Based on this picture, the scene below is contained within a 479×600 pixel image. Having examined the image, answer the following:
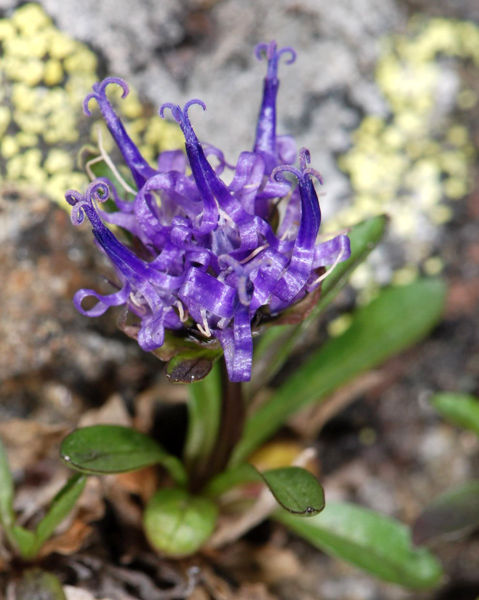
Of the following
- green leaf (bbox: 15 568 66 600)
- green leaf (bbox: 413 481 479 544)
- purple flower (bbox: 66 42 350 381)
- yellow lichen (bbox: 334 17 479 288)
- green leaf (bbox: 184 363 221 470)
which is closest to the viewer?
purple flower (bbox: 66 42 350 381)

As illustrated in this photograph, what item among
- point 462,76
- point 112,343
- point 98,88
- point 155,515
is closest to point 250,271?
point 98,88

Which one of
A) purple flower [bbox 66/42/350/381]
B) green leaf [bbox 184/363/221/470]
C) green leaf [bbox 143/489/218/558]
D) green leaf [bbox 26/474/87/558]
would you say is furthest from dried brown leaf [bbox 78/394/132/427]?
purple flower [bbox 66/42/350/381]

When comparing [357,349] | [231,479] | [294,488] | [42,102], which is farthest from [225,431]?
[42,102]

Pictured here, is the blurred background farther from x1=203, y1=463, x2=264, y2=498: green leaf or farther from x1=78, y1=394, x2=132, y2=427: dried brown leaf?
x1=203, y1=463, x2=264, y2=498: green leaf

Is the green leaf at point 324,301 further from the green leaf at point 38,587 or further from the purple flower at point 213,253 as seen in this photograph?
the green leaf at point 38,587

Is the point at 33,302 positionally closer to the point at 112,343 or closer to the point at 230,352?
the point at 112,343

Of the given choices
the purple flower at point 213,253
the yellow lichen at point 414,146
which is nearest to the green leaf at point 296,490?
the purple flower at point 213,253

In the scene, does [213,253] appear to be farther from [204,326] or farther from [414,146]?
[414,146]
